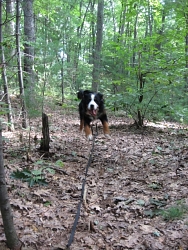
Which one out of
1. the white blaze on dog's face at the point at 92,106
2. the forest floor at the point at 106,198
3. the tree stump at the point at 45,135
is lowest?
the forest floor at the point at 106,198

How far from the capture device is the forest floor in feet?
8.44

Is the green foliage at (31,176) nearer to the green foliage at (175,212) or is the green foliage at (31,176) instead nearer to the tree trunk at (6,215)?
the tree trunk at (6,215)

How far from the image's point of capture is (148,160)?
510 centimetres

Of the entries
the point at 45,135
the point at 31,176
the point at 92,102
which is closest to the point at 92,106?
the point at 92,102

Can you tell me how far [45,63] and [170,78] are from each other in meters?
3.79

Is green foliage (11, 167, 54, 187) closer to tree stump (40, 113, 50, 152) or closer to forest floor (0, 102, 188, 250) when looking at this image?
forest floor (0, 102, 188, 250)

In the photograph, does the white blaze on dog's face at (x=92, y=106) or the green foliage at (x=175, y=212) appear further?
the white blaze on dog's face at (x=92, y=106)

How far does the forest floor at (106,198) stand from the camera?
2572 mm

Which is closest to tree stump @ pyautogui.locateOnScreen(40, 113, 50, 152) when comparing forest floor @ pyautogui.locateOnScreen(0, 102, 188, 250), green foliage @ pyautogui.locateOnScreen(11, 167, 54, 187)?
forest floor @ pyautogui.locateOnScreen(0, 102, 188, 250)

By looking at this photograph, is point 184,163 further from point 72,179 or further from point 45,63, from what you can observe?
point 45,63

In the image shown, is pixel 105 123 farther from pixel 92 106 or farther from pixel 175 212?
pixel 175 212

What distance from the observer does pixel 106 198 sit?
357 centimetres

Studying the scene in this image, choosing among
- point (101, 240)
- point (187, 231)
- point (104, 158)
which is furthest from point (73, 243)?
point (104, 158)

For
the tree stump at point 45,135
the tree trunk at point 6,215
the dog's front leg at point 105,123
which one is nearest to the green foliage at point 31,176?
the tree stump at point 45,135
